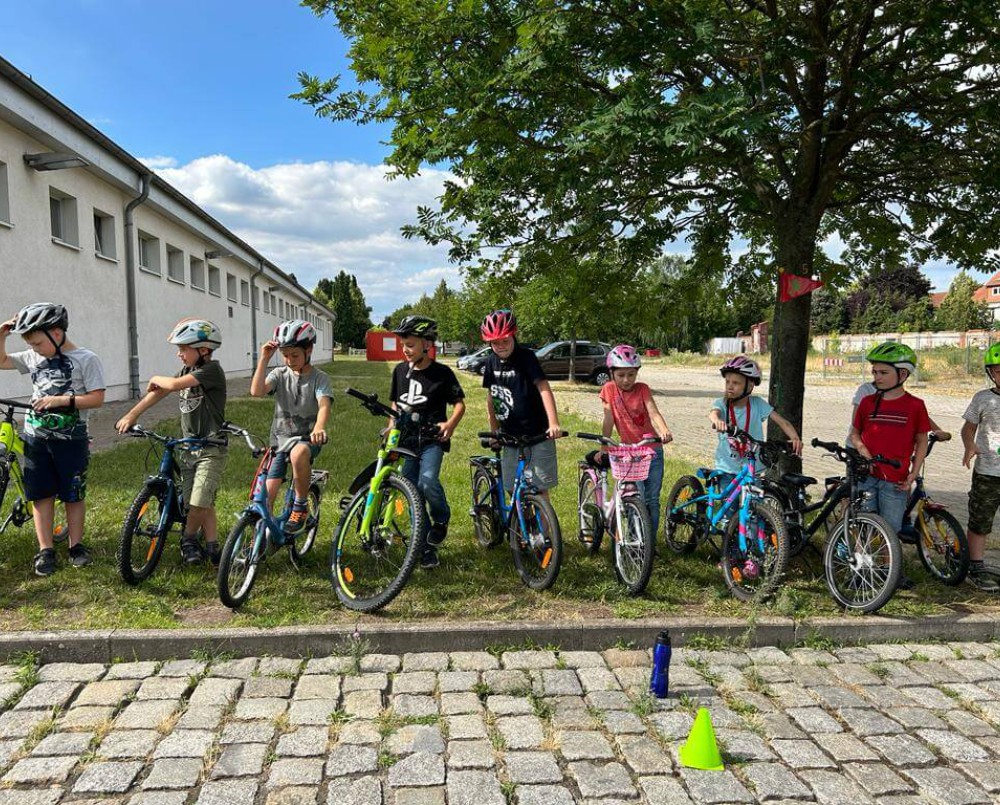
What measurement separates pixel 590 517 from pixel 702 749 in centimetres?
279

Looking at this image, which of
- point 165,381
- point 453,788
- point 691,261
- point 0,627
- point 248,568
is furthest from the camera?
point 691,261

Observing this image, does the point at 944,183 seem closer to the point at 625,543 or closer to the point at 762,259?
the point at 762,259

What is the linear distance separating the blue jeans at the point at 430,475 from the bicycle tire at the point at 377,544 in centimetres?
54

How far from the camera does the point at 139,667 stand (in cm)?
371

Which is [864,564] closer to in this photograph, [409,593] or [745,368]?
[745,368]

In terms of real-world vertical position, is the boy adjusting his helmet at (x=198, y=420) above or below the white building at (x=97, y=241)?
below

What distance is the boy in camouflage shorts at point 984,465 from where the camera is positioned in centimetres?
509

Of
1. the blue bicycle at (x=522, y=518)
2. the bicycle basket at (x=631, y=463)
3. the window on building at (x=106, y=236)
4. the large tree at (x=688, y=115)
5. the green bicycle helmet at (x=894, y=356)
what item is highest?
the window on building at (x=106, y=236)

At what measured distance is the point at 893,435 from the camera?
5074 mm

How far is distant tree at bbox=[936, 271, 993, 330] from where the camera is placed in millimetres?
60188

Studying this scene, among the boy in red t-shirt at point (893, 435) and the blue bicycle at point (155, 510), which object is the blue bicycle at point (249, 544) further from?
the boy in red t-shirt at point (893, 435)

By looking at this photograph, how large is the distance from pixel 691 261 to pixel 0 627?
6187 millimetres

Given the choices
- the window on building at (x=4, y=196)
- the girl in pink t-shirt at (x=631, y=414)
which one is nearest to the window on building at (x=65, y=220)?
the window on building at (x=4, y=196)

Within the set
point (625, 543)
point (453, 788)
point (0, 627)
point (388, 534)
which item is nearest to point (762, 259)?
point (625, 543)
